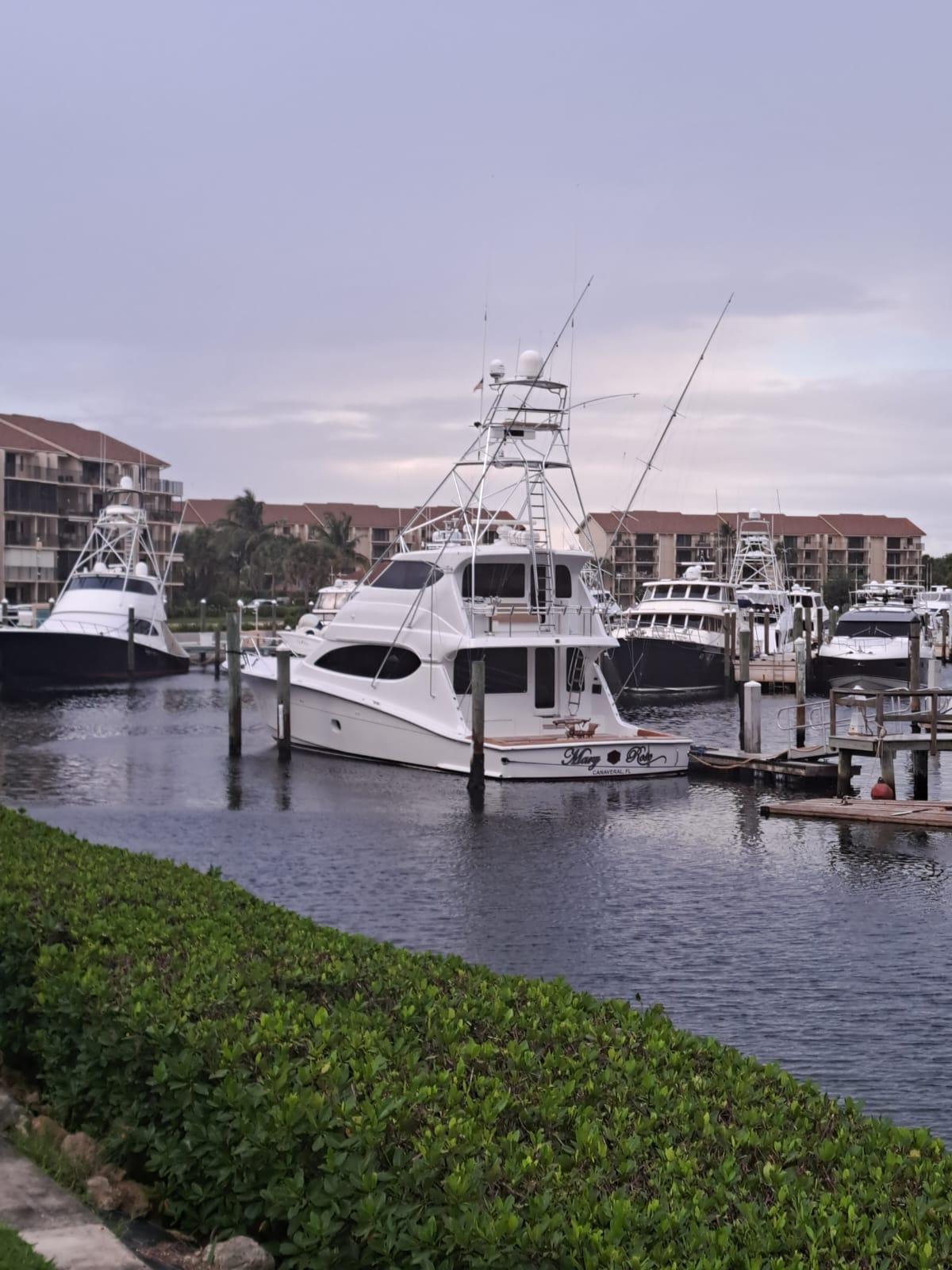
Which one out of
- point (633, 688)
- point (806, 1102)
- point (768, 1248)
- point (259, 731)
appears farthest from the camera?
point (633, 688)

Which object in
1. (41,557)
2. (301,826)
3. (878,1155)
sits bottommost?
(301,826)

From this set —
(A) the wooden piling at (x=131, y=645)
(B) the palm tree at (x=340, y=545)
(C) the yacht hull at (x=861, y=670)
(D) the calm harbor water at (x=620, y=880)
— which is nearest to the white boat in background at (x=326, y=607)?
(A) the wooden piling at (x=131, y=645)

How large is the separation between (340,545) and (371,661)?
302ft

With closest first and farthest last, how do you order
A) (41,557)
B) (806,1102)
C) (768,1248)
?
(768,1248)
(806,1102)
(41,557)

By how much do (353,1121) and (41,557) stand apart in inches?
3993

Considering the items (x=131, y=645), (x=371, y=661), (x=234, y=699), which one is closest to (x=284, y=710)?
(x=234, y=699)

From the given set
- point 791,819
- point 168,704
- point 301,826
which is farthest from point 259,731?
point 791,819

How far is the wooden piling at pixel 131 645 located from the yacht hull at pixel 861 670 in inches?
1194

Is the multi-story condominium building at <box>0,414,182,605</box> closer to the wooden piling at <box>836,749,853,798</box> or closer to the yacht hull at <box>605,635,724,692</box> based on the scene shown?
the yacht hull at <box>605,635,724,692</box>

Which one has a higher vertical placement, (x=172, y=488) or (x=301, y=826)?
(x=172, y=488)

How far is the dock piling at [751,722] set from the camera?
3191 cm

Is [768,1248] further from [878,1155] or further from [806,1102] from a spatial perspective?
[806,1102]

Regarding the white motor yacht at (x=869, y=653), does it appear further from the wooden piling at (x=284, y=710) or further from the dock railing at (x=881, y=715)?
the wooden piling at (x=284, y=710)

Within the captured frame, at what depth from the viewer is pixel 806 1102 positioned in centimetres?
683
